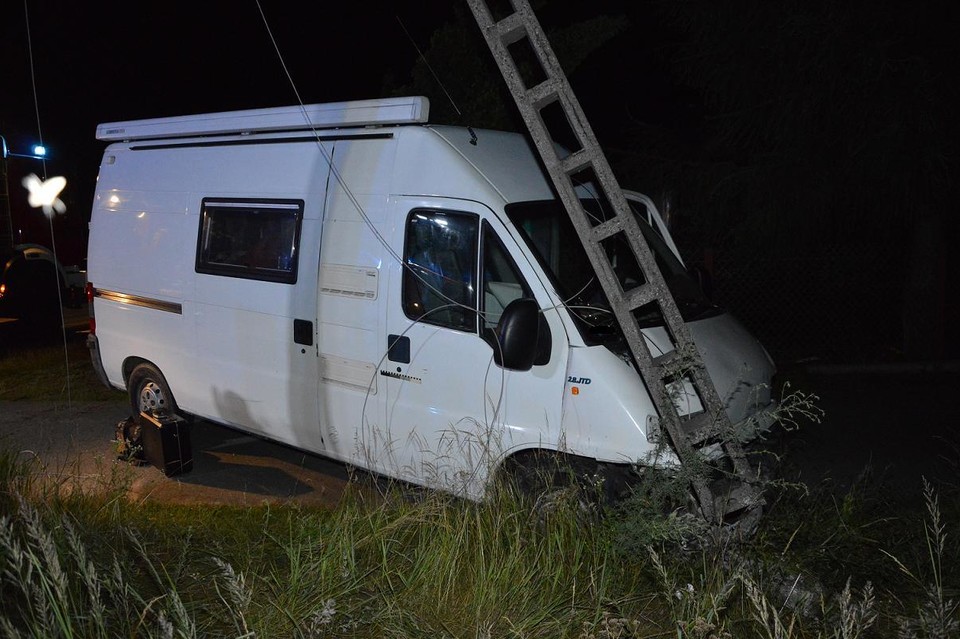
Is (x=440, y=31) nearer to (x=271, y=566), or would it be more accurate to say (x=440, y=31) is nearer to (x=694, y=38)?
(x=694, y=38)

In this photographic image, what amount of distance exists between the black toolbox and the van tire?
22 centimetres

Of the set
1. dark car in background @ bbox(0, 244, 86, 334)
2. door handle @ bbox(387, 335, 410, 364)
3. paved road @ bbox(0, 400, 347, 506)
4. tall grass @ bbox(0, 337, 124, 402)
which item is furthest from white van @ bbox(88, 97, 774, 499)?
dark car in background @ bbox(0, 244, 86, 334)

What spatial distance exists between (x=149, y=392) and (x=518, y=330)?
4221 mm

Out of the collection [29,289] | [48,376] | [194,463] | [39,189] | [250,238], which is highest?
[39,189]

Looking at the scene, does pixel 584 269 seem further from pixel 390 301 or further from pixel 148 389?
pixel 148 389

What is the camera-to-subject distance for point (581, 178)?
6.00 meters

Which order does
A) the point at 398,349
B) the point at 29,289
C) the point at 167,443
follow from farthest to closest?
the point at 29,289 < the point at 167,443 < the point at 398,349

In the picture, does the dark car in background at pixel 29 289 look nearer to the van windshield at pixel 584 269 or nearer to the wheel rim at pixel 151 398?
the wheel rim at pixel 151 398

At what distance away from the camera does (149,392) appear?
739 centimetres

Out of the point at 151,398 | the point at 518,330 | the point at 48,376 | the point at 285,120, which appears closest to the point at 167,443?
the point at 151,398

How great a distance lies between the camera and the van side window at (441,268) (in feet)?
16.6

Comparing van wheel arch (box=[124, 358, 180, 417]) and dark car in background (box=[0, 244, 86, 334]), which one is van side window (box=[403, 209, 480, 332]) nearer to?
van wheel arch (box=[124, 358, 180, 417])

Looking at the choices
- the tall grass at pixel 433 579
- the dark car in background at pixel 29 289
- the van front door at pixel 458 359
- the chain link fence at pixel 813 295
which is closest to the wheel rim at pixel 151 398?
the tall grass at pixel 433 579

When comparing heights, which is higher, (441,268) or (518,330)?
(441,268)
